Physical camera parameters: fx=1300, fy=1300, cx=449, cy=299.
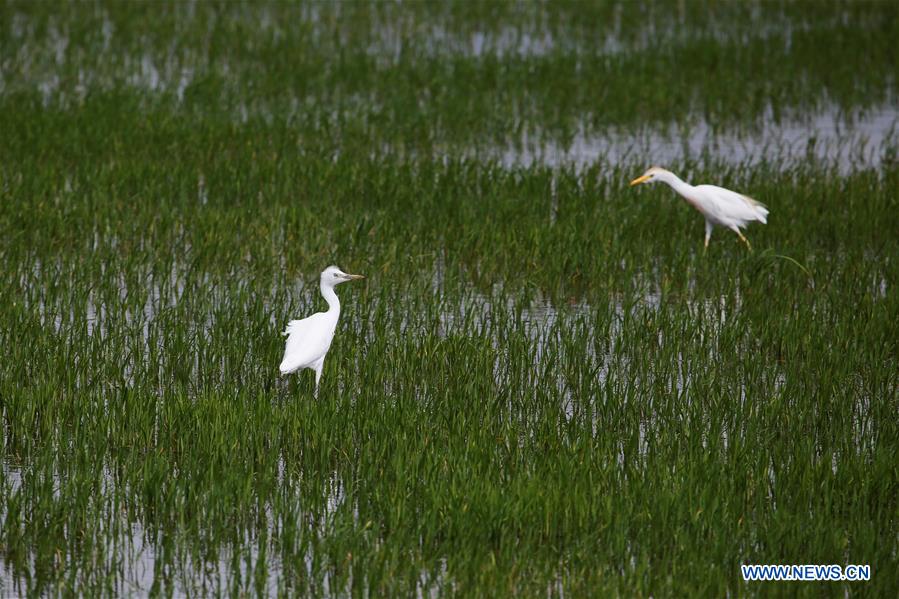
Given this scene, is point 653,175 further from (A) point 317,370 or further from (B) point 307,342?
(B) point 307,342

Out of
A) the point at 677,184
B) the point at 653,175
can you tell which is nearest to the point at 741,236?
the point at 677,184

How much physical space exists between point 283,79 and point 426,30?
13.7ft

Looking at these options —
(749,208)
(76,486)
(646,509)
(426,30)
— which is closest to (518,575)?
(646,509)

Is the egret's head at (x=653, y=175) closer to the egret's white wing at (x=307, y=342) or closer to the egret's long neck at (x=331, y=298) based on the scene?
the egret's long neck at (x=331, y=298)

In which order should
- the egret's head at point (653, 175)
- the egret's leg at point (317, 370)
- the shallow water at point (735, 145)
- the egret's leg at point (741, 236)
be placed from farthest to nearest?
the shallow water at point (735, 145), the egret's head at point (653, 175), the egret's leg at point (741, 236), the egret's leg at point (317, 370)

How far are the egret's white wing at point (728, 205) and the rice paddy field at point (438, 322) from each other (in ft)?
1.05

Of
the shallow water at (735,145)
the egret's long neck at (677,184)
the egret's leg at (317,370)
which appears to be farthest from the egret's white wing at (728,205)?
the egret's leg at (317,370)

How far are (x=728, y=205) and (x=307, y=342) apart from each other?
4287 millimetres

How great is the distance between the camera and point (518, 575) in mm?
4926

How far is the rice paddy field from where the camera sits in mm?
5172

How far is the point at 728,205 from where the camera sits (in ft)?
32.1

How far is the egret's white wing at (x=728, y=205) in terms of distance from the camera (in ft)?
32.1

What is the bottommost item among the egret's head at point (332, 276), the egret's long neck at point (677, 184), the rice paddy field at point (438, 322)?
the rice paddy field at point (438, 322)

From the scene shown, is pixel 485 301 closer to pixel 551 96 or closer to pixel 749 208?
pixel 749 208
